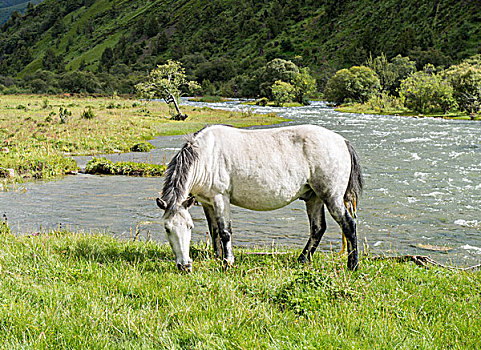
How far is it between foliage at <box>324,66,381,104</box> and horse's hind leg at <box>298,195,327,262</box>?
79502 mm

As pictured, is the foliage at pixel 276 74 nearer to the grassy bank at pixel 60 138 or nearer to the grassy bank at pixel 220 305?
the grassy bank at pixel 60 138

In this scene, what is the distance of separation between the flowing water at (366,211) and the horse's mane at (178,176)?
2.88 metres

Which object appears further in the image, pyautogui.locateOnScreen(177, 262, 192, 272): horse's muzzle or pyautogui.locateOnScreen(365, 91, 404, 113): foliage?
pyautogui.locateOnScreen(365, 91, 404, 113): foliage

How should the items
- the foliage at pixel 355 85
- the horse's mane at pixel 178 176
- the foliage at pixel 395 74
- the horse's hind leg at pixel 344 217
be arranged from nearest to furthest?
the horse's mane at pixel 178 176 < the horse's hind leg at pixel 344 217 < the foliage at pixel 355 85 < the foliage at pixel 395 74

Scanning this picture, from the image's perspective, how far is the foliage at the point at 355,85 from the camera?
85875 millimetres

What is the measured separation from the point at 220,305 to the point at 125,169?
755 inches

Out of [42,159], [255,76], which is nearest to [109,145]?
[42,159]

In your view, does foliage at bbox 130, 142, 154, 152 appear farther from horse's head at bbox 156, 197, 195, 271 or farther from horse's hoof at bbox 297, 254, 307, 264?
horse's head at bbox 156, 197, 195, 271

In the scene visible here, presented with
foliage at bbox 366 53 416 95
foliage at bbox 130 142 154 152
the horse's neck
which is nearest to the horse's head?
the horse's neck

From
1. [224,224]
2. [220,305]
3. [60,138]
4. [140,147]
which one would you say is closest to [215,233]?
[224,224]

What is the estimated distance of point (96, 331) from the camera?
4.15 meters

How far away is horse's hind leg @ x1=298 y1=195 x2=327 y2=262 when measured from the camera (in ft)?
25.9

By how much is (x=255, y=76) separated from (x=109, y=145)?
99283 mm

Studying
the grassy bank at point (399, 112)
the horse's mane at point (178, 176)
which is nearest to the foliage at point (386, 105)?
the grassy bank at point (399, 112)
